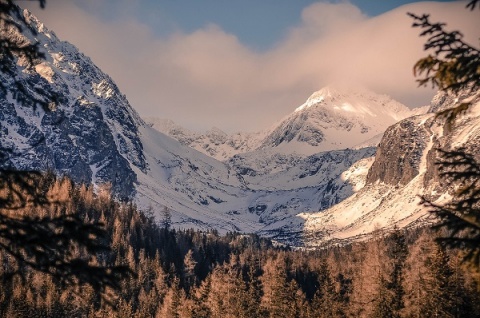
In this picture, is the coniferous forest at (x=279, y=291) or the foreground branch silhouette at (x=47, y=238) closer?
the foreground branch silhouette at (x=47, y=238)

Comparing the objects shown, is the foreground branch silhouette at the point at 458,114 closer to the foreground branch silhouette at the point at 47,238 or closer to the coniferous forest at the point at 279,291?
the coniferous forest at the point at 279,291

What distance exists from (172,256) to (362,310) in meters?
122

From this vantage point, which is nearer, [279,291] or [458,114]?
[458,114]

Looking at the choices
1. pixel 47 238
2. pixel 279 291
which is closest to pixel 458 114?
pixel 47 238

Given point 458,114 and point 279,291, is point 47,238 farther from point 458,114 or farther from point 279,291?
point 279,291

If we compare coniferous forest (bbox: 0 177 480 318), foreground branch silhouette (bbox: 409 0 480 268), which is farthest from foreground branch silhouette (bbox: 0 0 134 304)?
foreground branch silhouette (bbox: 409 0 480 268)

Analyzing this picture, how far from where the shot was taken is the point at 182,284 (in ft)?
501

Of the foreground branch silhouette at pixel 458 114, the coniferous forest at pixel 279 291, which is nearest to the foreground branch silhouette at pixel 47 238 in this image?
→ the coniferous forest at pixel 279 291

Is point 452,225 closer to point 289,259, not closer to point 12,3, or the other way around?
point 12,3

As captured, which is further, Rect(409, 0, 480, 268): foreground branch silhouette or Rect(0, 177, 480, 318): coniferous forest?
Rect(0, 177, 480, 318): coniferous forest

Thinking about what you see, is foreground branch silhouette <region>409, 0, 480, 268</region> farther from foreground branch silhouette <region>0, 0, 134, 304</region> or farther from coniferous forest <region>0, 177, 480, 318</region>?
foreground branch silhouette <region>0, 0, 134, 304</region>

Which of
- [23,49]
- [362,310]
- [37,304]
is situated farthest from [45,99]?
[37,304]

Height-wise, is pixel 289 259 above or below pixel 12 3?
above

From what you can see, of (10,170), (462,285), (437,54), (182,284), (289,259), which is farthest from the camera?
(289,259)
